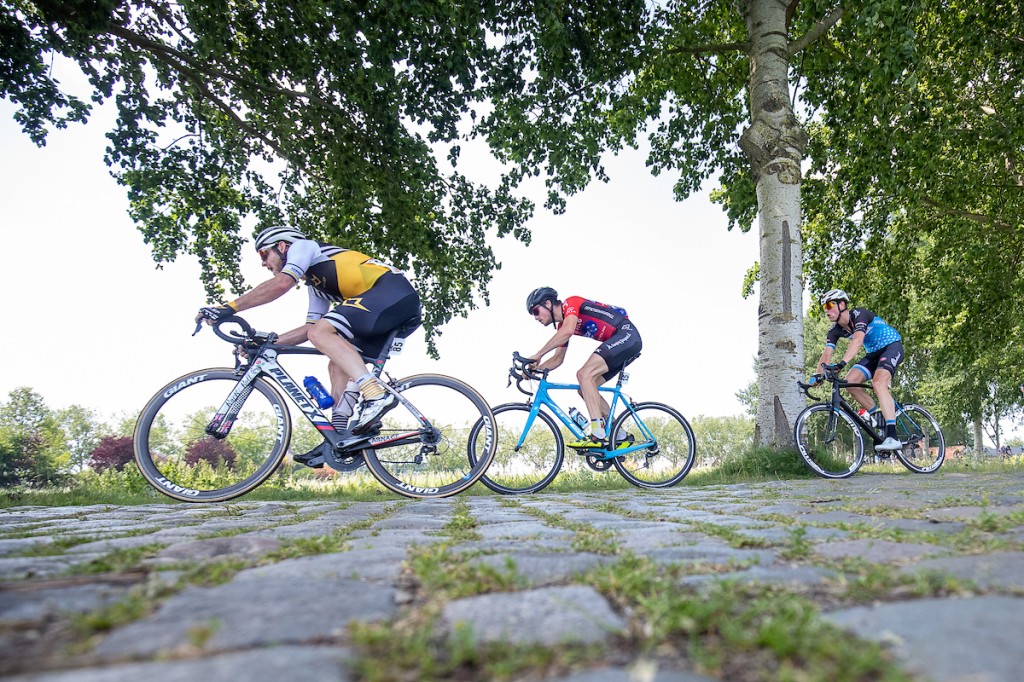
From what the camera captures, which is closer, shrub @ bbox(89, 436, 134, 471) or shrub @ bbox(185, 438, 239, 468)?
shrub @ bbox(185, 438, 239, 468)

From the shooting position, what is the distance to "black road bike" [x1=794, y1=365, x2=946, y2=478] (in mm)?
8156

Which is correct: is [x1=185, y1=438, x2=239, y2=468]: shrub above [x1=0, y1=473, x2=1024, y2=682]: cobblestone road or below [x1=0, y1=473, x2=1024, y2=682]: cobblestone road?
above

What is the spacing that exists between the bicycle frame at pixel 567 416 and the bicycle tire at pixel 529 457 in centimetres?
5

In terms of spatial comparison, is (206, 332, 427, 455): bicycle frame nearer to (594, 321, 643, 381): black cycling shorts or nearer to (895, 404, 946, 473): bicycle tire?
(594, 321, 643, 381): black cycling shorts

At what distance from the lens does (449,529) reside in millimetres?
3266

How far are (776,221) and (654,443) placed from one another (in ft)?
13.3

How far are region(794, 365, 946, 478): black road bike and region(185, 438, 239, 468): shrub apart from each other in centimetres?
650

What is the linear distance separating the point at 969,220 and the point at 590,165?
953 cm

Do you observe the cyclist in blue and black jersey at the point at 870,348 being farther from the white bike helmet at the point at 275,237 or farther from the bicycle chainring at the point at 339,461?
the white bike helmet at the point at 275,237

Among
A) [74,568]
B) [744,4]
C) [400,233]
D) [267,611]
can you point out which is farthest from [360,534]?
[744,4]

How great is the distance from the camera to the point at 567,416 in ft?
22.6

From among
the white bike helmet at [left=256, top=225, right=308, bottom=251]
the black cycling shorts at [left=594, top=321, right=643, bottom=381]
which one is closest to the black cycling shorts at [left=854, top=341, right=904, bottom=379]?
the black cycling shorts at [left=594, top=321, right=643, bottom=381]

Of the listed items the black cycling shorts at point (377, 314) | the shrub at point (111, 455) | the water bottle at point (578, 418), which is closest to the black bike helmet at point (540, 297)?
the water bottle at point (578, 418)

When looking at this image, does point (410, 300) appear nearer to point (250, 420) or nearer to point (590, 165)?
point (250, 420)
